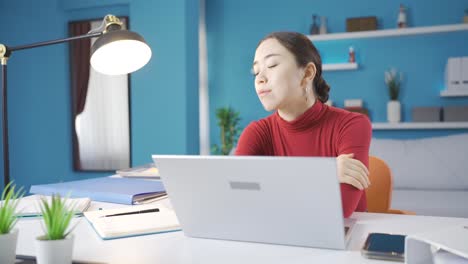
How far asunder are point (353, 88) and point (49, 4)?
3079mm

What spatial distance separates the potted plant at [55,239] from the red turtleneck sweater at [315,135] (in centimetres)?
87

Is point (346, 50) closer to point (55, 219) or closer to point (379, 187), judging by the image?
point (379, 187)

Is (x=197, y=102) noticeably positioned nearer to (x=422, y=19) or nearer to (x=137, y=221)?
(x=422, y=19)

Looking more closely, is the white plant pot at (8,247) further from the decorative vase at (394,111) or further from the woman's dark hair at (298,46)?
the decorative vase at (394,111)

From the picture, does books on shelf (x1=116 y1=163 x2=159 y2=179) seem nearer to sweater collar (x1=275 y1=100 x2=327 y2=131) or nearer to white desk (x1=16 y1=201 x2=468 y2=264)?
sweater collar (x1=275 y1=100 x2=327 y2=131)

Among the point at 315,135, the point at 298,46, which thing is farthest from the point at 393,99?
the point at 298,46

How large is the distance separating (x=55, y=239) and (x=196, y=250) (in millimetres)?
264

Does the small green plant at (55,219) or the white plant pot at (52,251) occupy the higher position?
the small green plant at (55,219)

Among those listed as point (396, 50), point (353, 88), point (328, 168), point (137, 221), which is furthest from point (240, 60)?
point (328, 168)

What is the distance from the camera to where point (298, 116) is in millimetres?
1502

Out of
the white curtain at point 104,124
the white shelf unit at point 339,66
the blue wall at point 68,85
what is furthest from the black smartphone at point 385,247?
the white curtain at point 104,124

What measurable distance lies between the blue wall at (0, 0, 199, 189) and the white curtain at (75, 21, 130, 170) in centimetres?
17

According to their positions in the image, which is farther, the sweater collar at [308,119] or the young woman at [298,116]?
the sweater collar at [308,119]

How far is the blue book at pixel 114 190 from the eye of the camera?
4.52 feet
